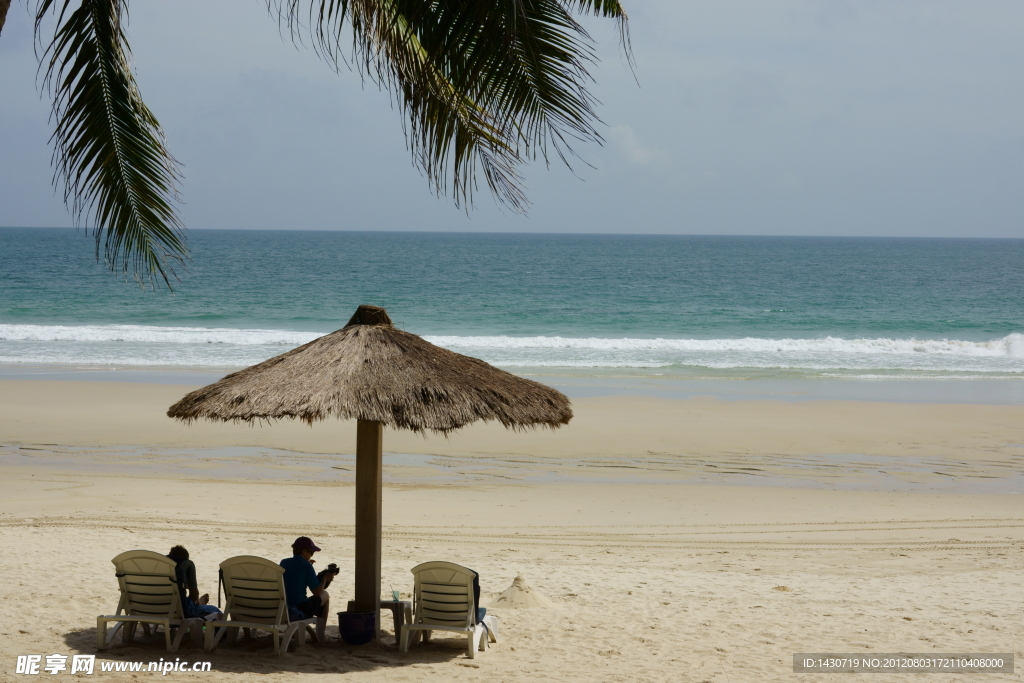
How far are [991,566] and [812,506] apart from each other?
224 cm

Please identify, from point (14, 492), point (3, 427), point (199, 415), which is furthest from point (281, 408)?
point (3, 427)

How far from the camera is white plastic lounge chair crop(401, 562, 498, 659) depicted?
5.63m

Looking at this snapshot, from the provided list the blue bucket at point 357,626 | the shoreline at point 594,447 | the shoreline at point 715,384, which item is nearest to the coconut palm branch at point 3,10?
the blue bucket at point 357,626

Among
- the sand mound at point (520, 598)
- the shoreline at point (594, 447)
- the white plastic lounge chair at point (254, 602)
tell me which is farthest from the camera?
the shoreline at point (594, 447)

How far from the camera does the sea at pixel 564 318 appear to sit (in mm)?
23328

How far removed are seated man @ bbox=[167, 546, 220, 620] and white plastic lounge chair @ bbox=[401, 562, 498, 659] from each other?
4.37 feet

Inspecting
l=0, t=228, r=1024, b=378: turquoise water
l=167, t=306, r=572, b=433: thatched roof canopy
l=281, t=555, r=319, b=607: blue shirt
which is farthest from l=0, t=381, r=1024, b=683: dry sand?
l=0, t=228, r=1024, b=378: turquoise water

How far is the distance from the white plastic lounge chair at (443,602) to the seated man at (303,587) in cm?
57

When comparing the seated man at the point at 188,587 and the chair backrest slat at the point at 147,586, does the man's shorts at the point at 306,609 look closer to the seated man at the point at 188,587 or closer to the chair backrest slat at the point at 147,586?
the seated man at the point at 188,587

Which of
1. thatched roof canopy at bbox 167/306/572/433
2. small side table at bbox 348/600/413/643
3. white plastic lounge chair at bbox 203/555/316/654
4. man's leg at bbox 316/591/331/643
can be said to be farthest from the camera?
small side table at bbox 348/600/413/643

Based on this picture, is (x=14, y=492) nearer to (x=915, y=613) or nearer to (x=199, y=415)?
(x=199, y=415)

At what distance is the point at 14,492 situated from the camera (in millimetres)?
9680

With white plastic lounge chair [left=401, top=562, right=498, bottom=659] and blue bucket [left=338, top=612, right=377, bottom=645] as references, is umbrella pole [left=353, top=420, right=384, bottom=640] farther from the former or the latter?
white plastic lounge chair [left=401, top=562, right=498, bottom=659]

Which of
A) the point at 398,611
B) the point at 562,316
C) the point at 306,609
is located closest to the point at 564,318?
the point at 562,316
